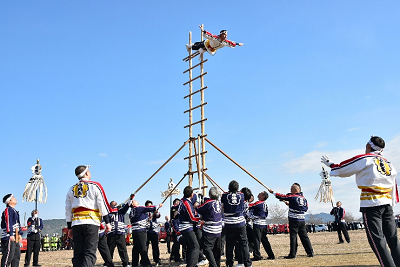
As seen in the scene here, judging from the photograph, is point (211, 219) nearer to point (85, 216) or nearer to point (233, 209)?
point (233, 209)

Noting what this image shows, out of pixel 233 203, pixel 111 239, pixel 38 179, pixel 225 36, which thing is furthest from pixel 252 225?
pixel 38 179

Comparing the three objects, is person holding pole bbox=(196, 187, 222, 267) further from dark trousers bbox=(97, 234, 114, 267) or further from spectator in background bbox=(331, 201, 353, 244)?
spectator in background bbox=(331, 201, 353, 244)

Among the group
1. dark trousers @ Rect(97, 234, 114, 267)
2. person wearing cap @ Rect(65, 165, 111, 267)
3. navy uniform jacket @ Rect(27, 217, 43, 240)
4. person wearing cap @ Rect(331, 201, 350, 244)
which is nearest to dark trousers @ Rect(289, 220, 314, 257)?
dark trousers @ Rect(97, 234, 114, 267)

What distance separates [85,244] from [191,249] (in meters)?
3.03

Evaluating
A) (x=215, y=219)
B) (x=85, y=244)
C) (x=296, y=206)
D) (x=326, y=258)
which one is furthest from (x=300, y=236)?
(x=85, y=244)

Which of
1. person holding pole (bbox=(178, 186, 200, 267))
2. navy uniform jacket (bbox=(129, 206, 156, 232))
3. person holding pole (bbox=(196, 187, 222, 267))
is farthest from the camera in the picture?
navy uniform jacket (bbox=(129, 206, 156, 232))

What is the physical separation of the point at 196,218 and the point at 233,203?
0.90 m

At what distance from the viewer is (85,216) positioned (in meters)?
6.55

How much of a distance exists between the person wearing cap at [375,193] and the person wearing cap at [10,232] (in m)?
7.54

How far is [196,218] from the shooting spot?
9.06 m

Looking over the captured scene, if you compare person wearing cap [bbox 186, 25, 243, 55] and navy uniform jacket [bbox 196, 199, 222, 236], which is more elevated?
person wearing cap [bbox 186, 25, 243, 55]

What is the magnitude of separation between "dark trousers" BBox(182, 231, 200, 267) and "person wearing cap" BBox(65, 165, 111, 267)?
8.62ft

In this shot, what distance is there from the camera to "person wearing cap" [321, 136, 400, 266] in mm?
6020

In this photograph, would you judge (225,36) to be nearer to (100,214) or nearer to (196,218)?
(196,218)
